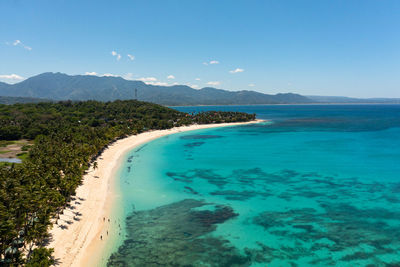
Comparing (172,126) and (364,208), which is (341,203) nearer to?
(364,208)

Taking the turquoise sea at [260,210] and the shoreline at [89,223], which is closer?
the shoreline at [89,223]

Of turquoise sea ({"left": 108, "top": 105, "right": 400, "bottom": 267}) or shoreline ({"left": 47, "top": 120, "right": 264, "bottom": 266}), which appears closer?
shoreline ({"left": 47, "top": 120, "right": 264, "bottom": 266})

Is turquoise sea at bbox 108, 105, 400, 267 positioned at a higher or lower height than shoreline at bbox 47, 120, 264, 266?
lower

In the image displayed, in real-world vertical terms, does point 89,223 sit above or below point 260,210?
above

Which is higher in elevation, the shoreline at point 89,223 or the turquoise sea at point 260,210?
the shoreline at point 89,223

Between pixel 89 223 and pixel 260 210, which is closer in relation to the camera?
pixel 89 223
